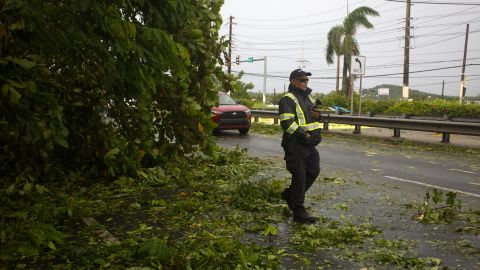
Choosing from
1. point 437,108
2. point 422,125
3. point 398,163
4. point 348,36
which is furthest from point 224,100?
point 348,36

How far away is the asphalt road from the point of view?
801cm

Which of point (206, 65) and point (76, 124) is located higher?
point (206, 65)

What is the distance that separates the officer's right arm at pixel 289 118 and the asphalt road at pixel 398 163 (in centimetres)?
318

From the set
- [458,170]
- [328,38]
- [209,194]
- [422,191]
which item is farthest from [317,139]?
[328,38]

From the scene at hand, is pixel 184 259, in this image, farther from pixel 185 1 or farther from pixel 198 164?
pixel 198 164

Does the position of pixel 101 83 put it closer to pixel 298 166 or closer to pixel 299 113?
pixel 299 113

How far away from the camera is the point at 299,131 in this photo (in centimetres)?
532

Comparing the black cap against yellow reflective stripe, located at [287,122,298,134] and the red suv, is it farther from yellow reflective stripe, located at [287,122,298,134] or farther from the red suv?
the red suv

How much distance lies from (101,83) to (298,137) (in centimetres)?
344

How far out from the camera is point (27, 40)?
389 cm

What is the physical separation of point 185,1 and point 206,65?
3720 mm

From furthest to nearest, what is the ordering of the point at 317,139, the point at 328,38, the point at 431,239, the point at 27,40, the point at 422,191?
the point at 328,38
the point at 422,191
the point at 317,139
the point at 431,239
the point at 27,40

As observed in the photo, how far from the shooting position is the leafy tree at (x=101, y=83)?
345cm

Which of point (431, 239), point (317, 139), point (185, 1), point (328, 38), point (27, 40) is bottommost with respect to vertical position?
point (431, 239)
